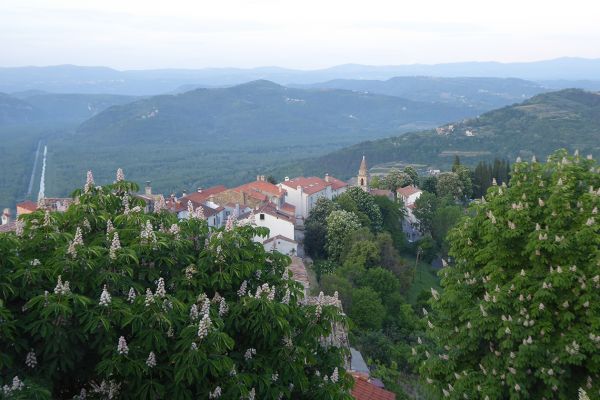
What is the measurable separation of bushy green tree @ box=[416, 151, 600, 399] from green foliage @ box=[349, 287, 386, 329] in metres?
19.3

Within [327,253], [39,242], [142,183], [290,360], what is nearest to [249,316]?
[290,360]

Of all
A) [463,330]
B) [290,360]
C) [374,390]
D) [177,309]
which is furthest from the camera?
[374,390]

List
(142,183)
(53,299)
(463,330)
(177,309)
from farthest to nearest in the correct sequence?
(142,183) < (463,330) < (177,309) < (53,299)

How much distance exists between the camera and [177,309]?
810 centimetres

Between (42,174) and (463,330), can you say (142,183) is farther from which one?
(463,330)

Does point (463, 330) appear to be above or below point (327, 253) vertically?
above

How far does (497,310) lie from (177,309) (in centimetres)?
597

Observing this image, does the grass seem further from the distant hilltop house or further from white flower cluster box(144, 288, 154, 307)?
white flower cluster box(144, 288, 154, 307)

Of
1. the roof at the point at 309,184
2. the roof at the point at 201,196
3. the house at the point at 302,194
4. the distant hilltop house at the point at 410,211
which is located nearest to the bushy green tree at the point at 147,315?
the roof at the point at 201,196

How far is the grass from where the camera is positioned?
42.0 meters

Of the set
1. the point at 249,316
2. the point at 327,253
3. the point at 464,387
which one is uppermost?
the point at 249,316

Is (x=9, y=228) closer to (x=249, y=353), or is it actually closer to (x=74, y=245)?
(x=74, y=245)

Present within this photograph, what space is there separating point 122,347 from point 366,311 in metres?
25.7

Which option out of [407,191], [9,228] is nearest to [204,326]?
[9,228]
